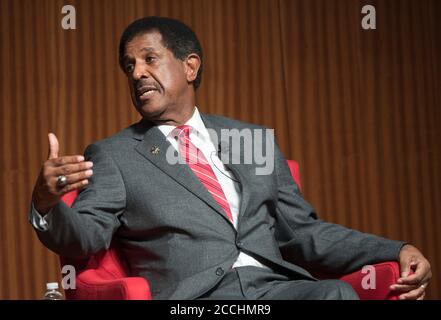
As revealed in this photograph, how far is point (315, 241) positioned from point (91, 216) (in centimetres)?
70

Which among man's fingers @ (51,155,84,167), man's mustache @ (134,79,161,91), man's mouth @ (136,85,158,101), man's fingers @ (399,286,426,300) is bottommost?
man's fingers @ (399,286,426,300)

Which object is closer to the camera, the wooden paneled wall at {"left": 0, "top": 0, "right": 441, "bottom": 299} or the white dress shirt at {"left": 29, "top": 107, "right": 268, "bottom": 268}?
the white dress shirt at {"left": 29, "top": 107, "right": 268, "bottom": 268}

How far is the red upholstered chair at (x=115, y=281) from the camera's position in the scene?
198 centimetres

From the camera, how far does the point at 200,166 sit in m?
2.41

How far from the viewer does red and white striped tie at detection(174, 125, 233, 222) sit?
2.35 metres

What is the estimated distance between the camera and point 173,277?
7.24 ft

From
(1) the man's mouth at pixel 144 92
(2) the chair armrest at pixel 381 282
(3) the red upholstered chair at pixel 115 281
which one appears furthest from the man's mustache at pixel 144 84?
(2) the chair armrest at pixel 381 282

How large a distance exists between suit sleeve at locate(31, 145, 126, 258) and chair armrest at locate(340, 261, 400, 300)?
725 mm

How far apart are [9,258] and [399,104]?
2004 mm

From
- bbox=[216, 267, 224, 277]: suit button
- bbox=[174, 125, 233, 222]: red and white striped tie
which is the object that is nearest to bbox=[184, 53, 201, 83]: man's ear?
bbox=[174, 125, 233, 222]: red and white striped tie

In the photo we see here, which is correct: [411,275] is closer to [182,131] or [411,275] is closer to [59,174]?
[182,131]

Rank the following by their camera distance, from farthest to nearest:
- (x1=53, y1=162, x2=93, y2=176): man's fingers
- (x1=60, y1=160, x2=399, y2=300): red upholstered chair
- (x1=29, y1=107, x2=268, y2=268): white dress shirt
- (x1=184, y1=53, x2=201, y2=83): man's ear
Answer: (x1=184, y1=53, x2=201, y2=83): man's ear, (x1=29, y1=107, x2=268, y2=268): white dress shirt, (x1=60, y1=160, x2=399, y2=300): red upholstered chair, (x1=53, y1=162, x2=93, y2=176): man's fingers

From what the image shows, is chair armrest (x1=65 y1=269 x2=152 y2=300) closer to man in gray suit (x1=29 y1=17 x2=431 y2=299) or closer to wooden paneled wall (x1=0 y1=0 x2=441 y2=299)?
man in gray suit (x1=29 y1=17 x2=431 y2=299)

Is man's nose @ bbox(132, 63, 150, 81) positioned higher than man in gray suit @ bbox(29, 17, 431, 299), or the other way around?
man's nose @ bbox(132, 63, 150, 81)
